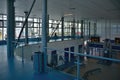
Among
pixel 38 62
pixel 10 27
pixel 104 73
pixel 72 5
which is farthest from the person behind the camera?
pixel 104 73

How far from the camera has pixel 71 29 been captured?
1827cm

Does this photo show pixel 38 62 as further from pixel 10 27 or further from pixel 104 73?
pixel 104 73

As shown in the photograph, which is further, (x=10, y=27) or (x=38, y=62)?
(x=10, y=27)

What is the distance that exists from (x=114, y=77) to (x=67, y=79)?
696cm

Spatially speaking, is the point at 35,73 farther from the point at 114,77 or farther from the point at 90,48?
the point at 90,48

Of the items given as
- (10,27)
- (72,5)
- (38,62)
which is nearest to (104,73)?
(72,5)

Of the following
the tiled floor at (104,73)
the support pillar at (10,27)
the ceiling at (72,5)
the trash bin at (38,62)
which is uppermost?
the ceiling at (72,5)

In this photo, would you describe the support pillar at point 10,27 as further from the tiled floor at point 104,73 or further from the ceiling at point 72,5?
the tiled floor at point 104,73

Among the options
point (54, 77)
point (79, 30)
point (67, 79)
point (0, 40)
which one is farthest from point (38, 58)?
point (79, 30)

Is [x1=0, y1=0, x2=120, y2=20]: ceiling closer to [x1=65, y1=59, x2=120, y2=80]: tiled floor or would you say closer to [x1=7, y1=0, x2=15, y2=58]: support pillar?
[x1=7, y1=0, x2=15, y2=58]: support pillar

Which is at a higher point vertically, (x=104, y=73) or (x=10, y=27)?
(x=10, y=27)

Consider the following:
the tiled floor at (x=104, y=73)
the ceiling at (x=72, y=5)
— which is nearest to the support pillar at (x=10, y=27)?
the ceiling at (x=72, y=5)

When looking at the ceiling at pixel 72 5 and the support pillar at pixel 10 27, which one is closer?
the support pillar at pixel 10 27

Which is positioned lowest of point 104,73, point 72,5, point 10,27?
point 104,73
